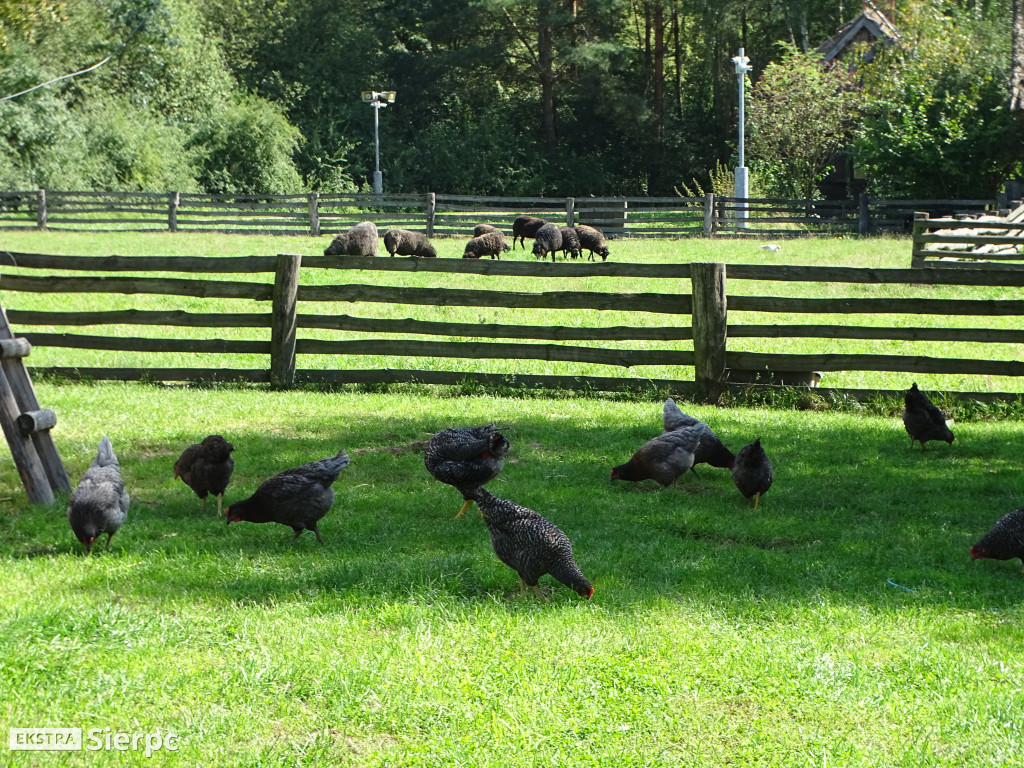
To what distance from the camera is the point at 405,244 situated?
22203 millimetres

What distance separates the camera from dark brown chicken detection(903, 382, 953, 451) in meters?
8.62

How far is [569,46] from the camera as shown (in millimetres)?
51781

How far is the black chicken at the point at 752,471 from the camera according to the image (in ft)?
23.4

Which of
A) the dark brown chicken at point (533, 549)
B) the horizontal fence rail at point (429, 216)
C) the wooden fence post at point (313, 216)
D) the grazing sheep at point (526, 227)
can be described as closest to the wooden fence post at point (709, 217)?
the horizontal fence rail at point (429, 216)

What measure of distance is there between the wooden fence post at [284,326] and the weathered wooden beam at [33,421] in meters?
4.09

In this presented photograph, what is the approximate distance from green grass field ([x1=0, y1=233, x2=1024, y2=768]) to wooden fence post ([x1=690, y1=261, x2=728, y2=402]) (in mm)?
1783

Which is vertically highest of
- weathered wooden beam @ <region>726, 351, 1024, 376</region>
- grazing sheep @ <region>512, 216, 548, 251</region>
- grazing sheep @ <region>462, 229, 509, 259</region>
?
grazing sheep @ <region>512, 216, 548, 251</region>

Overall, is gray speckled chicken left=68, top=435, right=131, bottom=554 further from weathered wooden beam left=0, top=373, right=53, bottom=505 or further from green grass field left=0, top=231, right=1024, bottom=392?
green grass field left=0, top=231, right=1024, bottom=392

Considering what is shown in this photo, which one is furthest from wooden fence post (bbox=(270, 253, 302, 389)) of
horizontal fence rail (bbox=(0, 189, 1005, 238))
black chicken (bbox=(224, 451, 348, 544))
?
horizontal fence rail (bbox=(0, 189, 1005, 238))

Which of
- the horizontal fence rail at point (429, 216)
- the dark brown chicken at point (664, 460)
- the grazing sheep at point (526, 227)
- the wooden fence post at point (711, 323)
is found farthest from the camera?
the horizontal fence rail at point (429, 216)

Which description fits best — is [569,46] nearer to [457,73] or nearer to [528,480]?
[457,73]

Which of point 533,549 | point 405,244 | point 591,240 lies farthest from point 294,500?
point 591,240

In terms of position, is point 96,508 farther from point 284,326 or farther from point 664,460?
point 284,326

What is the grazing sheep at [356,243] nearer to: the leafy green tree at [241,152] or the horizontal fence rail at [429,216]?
the horizontal fence rail at [429,216]
